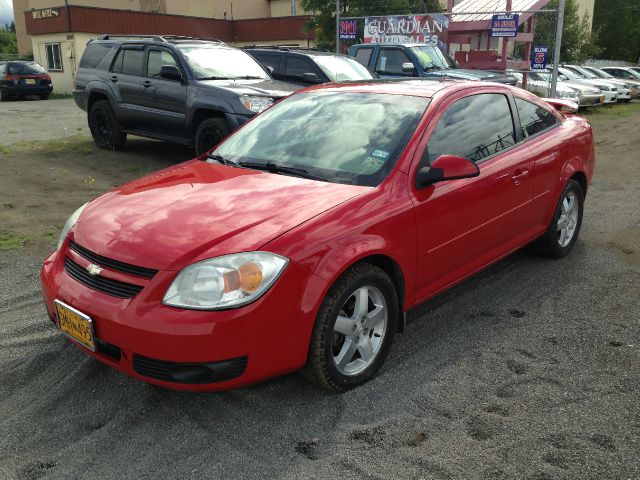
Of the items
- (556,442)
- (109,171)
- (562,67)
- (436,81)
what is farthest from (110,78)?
(562,67)

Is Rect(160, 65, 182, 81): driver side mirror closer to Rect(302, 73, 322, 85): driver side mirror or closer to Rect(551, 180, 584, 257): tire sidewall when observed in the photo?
Rect(302, 73, 322, 85): driver side mirror

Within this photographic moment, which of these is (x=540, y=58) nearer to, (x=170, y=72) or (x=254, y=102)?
A: (x=254, y=102)

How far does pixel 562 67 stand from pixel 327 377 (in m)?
22.5

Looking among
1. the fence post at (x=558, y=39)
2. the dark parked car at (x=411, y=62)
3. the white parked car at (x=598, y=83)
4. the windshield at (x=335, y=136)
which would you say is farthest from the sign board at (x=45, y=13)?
the windshield at (x=335, y=136)

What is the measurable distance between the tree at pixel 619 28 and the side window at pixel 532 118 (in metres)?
51.7

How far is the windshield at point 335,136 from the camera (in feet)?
11.6

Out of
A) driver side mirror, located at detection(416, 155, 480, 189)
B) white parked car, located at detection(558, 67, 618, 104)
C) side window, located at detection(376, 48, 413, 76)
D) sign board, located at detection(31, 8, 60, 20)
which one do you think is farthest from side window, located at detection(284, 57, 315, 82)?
sign board, located at detection(31, 8, 60, 20)

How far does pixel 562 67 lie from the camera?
73.6 feet

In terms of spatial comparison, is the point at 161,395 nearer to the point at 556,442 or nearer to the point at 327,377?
the point at 327,377

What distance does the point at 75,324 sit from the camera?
2.94 m

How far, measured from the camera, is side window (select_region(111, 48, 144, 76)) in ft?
30.8

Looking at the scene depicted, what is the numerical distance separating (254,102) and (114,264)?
217 inches

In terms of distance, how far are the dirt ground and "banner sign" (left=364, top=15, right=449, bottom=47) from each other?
14657 millimetres

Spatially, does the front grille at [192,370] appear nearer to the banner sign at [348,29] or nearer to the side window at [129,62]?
the side window at [129,62]
